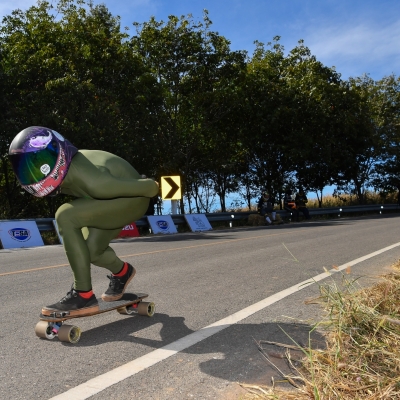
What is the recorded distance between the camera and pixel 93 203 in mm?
4254

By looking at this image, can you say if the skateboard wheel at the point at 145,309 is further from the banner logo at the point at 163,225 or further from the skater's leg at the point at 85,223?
the banner logo at the point at 163,225

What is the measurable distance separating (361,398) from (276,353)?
1.08 metres

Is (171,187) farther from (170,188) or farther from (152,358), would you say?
(152,358)

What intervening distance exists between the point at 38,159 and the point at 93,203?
1.99ft

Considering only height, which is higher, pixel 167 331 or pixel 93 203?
pixel 93 203

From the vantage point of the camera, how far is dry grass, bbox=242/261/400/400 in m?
2.69

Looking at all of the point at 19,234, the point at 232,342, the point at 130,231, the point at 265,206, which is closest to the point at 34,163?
the point at 232,342

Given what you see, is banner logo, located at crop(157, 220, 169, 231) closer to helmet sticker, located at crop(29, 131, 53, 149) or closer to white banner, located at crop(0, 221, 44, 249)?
white banner, located at crop(0, 221, 44, 249)

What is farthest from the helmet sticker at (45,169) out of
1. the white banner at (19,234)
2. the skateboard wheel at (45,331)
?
the white banner at (19,234)

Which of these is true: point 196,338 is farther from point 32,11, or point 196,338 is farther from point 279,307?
point 32,11

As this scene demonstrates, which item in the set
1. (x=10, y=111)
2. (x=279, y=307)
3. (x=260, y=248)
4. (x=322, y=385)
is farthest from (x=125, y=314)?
(x=10, y=111)

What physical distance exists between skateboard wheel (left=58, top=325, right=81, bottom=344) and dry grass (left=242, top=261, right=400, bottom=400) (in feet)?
5.37

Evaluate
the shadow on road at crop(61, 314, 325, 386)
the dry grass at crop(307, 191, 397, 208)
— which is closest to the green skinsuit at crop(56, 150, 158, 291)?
the shadow on road at crop(61, 314, 325, 386)

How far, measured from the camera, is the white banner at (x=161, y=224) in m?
18.9
